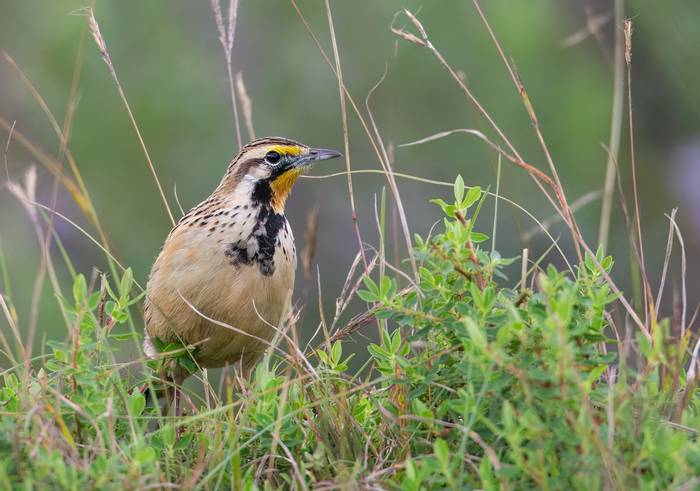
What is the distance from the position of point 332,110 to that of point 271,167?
259 inches

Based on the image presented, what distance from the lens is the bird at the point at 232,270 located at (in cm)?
474

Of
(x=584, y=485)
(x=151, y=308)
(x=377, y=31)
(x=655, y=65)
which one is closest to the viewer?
(x=584, y=485)

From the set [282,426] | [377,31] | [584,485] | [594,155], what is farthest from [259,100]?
[584,485]

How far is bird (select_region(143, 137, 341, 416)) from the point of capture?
15.6 feet

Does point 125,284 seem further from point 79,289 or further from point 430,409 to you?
point 430,409

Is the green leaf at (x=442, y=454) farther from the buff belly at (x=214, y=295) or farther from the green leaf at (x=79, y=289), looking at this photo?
the buff belly at (x=214, y=295)

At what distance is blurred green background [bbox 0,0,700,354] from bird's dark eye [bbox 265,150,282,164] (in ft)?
18.1

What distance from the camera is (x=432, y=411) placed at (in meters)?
3.69

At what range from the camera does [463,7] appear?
1171 centimetres

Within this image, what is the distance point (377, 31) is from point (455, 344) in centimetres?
871

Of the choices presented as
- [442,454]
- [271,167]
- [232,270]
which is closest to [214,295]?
[232,270]

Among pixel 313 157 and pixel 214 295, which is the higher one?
pixel 313 157

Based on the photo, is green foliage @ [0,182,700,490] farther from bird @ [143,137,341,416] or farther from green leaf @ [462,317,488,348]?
bird @ [143,137,341,416]

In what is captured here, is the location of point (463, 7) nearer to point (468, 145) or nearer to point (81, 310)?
point (468, 145)
